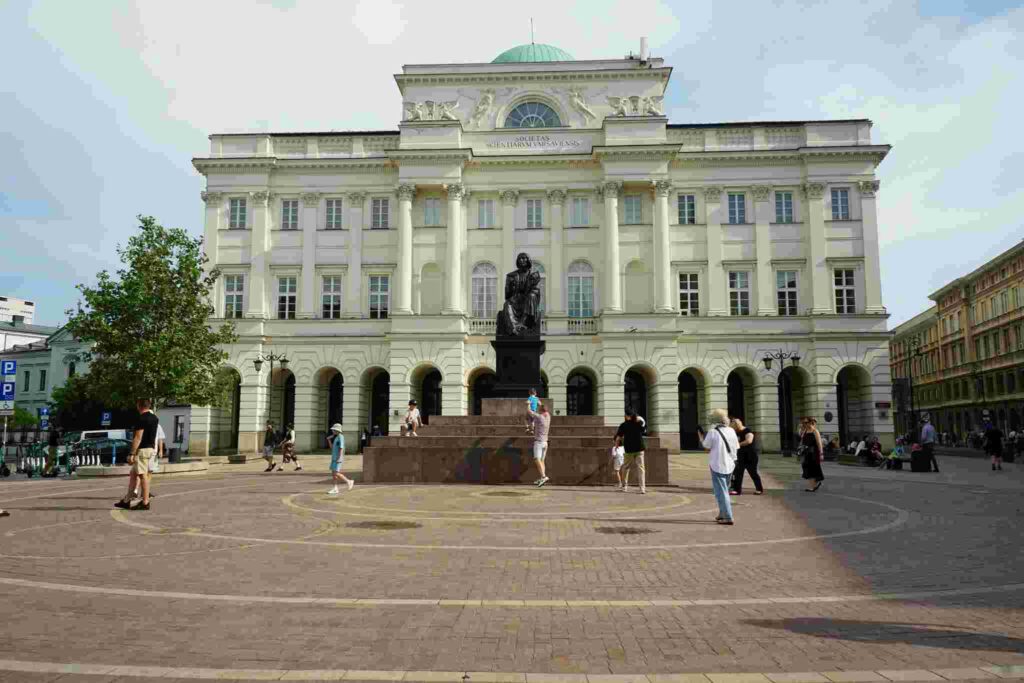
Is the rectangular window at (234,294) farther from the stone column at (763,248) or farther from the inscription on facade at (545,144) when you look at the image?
the stone column at (763,248)

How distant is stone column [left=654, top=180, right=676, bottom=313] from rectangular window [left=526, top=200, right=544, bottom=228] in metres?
6.77

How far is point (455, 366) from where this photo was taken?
4106cm

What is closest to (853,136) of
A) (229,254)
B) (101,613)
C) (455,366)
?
(455,366)

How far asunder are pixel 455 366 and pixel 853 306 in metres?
23.5

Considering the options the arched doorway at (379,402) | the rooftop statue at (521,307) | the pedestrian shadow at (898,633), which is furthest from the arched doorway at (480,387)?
the pedestrian shadow at (898,633)

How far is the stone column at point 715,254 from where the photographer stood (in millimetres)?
42625

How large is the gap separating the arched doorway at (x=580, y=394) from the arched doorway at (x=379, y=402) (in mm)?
11195

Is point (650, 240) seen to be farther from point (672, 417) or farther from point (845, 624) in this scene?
point (845, 624)

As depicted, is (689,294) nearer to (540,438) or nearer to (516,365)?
(516,365)

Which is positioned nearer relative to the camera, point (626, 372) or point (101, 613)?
point (101, 613)

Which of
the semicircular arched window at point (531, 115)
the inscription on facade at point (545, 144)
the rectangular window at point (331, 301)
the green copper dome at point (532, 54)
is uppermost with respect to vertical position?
the green copper dome at point (532, 54)

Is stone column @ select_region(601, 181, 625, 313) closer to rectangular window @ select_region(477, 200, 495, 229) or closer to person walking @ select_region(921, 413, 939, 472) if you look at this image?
rectangular window @ select_region(477, 200, 495, 229)

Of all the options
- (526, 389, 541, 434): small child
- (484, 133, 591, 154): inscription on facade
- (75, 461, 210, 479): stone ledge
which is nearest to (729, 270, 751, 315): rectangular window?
(484, 133, 591, 154): inscription on facade

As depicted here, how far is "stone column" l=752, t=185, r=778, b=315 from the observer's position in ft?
139
